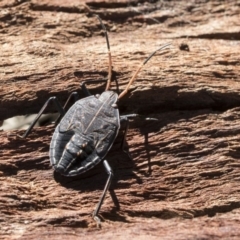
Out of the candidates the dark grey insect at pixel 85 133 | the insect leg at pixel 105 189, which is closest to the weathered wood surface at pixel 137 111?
the insect leg at pixel 105 189

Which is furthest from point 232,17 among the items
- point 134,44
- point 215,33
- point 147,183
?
point 147,183

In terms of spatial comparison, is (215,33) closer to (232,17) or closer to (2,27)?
(232,17)

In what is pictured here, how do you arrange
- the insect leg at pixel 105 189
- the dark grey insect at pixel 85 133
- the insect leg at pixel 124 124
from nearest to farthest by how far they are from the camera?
1. the insect leg at pixel 105 189
2. the dark grey insect at pixel 85 133
3. the insect leg at pixel 124 124

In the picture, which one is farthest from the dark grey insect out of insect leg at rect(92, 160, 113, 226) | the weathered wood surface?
the weathered wood surface

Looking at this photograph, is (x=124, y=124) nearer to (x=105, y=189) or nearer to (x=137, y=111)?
(x=137, y=111)

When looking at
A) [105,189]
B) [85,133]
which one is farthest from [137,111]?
[105,189]

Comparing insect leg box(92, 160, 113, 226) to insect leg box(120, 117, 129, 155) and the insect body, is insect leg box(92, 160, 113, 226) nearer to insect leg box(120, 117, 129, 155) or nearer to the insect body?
the insect body

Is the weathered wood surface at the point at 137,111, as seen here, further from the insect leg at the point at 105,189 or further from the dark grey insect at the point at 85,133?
the dark grey insect at the point at 85,133

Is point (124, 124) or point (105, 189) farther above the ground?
point (124, 124)
